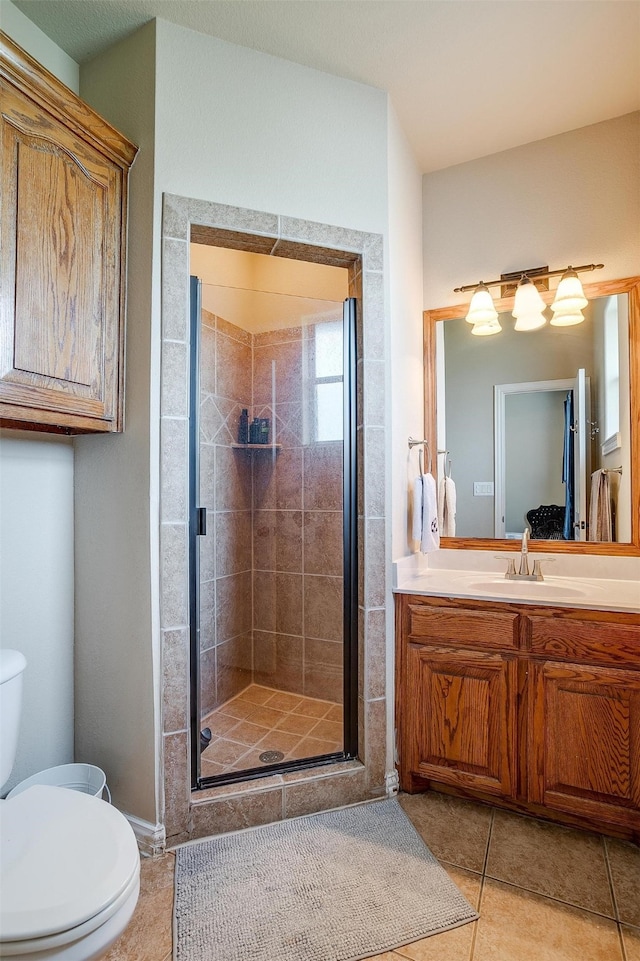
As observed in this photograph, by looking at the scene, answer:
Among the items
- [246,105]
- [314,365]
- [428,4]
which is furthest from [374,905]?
[428,4]

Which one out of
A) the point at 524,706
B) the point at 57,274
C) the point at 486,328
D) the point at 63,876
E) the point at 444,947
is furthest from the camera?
the point at 486,328

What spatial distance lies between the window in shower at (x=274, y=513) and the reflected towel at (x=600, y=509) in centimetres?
105

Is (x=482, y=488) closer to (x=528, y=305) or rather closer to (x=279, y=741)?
(x=528, y=305)

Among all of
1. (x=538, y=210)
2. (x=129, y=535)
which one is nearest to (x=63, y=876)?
(x=129, y=535)

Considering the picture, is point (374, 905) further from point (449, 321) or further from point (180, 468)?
point (449, 321)

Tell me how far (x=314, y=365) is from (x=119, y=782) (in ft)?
5.65

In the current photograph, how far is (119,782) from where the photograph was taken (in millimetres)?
1744

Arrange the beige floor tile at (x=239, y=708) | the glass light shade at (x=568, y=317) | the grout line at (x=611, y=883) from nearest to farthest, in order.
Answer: the grout line at (x=611, y=883) < the beige floor tile at (x=239, y=708) < the glass light shade at (x=568, y=317)

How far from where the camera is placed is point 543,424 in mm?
2270

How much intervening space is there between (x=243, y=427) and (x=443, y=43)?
1577 millimetres

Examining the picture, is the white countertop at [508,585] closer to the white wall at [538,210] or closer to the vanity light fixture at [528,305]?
the vanity light fixture at [528,305]

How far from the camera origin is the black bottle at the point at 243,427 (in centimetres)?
214

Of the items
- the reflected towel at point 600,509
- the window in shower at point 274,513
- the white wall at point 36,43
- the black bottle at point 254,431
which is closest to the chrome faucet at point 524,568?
the reflected towel at point 600,509

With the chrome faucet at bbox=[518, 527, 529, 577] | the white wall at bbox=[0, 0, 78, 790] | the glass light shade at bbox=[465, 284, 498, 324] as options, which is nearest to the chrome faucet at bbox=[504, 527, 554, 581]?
the chrome faucet at bbox=[518, 527, 529, 577]
